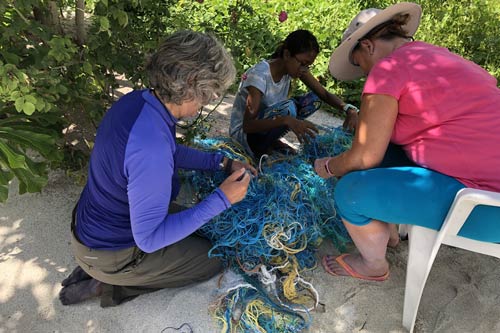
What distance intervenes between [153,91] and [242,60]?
280 cm

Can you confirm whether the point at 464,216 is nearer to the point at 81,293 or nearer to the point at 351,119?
the point at 351,119

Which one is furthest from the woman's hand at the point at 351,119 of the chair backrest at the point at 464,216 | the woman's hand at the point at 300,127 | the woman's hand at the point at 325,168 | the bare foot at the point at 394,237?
the chair backrest at the point at 464,216

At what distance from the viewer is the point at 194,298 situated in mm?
2264

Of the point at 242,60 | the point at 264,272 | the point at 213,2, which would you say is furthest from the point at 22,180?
the point at 213,2

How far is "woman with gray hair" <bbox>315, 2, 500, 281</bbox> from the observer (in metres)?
1.83

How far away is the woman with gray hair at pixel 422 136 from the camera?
5.99 feet

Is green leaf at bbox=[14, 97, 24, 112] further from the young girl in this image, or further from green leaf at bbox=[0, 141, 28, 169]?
the young girl

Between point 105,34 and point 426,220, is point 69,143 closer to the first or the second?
point 105,34

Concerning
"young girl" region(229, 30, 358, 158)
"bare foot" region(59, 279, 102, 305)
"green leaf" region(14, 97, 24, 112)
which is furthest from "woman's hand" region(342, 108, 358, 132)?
"green leaf" region(14, 97, 24, 112)

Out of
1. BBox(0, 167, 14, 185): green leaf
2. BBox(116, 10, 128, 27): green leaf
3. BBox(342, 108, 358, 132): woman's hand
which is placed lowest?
BBox(342, 108, 358, 132): woman's hand

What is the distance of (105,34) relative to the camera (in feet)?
7.91

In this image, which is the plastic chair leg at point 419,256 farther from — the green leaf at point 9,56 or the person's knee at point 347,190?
the green leaf at point 9,56

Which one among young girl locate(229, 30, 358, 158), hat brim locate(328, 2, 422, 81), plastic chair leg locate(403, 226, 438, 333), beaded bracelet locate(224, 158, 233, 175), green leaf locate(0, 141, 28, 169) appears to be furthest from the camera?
young girl locate(229, 30, 358, 158)

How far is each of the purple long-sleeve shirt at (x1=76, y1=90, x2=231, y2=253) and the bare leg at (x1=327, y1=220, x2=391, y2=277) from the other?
0.75 meters
